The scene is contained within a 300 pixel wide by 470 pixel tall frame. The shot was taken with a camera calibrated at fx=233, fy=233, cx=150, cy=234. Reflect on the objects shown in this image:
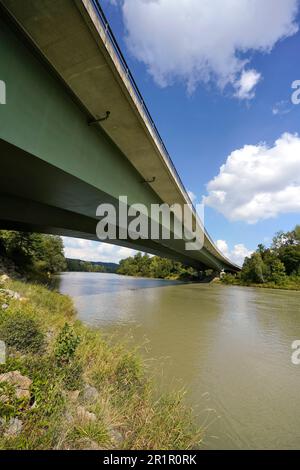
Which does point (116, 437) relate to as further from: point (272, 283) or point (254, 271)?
point (254, 271)

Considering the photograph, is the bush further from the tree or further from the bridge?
the tree

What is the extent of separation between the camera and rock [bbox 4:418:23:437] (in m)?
2.69

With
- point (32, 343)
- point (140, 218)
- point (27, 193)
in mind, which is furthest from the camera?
point (140, 218)

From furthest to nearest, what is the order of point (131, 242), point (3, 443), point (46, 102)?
point (131, 242), point (46, 102), point (3, 443)

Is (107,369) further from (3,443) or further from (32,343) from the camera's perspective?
(3,443)

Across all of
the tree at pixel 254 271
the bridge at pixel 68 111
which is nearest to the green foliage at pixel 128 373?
the bridge at pixel 68 111

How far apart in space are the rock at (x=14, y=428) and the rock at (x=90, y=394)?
1.12 m

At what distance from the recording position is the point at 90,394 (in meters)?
3.93

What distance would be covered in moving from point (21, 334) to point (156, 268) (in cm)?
8560

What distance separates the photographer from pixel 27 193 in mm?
9531

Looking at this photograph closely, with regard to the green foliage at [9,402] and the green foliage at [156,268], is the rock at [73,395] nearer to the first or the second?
the green foliage at [9,402]

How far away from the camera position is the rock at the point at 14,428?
2689 mm
